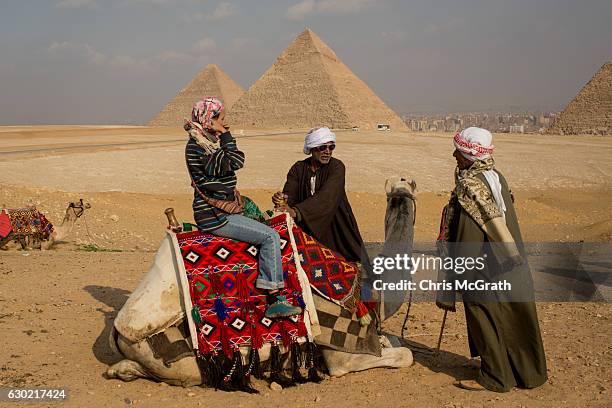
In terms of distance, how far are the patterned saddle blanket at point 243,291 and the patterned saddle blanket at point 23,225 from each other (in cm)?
581

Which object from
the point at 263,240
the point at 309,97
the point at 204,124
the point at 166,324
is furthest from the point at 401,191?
the point at 309,97

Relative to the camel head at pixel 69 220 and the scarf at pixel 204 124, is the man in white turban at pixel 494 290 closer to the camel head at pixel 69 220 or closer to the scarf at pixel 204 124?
the scarf at pixel 204 124

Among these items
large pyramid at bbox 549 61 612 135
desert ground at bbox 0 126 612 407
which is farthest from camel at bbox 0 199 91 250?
large pyramid at bbox 549 61 612 135

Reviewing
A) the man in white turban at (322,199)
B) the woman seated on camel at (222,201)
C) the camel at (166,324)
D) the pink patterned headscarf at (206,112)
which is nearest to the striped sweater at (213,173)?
the woman seated on camel at (222,201)

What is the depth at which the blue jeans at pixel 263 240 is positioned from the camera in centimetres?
432

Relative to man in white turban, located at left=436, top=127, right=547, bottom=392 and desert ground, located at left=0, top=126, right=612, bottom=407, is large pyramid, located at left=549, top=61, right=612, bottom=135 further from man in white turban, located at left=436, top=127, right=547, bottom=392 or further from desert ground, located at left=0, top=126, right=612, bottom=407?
man in white turban, located at left=436, top=127, right=547, bottom=392

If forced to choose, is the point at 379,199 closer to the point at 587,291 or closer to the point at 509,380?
the point at 587,291

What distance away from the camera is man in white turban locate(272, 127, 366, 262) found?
15.3ft

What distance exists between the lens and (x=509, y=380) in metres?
4.19

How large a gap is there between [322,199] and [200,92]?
16176cm

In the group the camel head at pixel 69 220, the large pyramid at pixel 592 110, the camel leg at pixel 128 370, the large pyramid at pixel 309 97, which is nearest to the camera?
the camel leg at pixel 128 370

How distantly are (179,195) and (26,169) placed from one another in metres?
6.93

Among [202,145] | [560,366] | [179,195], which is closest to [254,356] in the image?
[202,145]

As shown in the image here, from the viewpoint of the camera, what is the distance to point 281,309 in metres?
4.33
